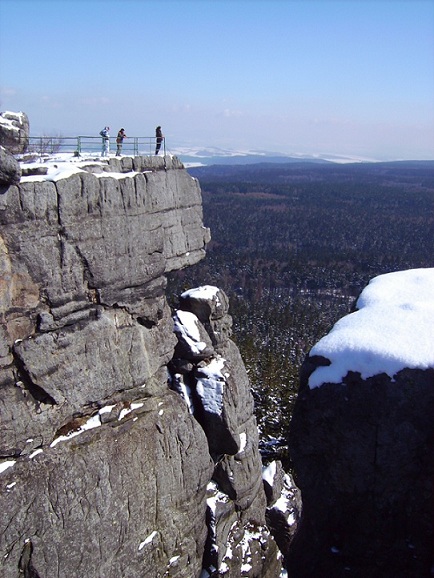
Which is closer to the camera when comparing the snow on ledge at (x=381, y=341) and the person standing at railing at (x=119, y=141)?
the snow on ledge at (x=381, y=341)

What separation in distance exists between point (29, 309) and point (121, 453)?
512 centimetres

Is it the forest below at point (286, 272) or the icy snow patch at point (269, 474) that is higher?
the icy snow patch at point (269, 474)

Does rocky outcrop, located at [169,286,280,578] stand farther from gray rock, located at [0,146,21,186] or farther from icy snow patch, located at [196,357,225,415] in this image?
gray rock, located at [0,146,21,186]

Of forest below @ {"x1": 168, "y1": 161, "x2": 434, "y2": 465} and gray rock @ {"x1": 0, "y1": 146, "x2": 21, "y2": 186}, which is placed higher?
gray rock @ {"x1": 0, "y1": 146, "x2": 21, "y2": 186}

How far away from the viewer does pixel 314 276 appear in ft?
365

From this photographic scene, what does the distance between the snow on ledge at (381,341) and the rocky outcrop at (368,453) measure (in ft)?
0.08

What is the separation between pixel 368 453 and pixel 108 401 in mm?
8258

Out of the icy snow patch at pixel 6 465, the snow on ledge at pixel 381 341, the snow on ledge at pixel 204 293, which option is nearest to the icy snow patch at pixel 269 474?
the snow on ledge at pixel 204 293

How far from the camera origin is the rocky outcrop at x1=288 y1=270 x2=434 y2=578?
11922 mm

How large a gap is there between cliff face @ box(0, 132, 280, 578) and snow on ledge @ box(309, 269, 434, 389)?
268 inches

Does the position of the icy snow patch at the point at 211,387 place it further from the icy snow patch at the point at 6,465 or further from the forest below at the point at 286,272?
the icy snow patch at the point at 6,465

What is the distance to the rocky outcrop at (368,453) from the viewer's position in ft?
39.1

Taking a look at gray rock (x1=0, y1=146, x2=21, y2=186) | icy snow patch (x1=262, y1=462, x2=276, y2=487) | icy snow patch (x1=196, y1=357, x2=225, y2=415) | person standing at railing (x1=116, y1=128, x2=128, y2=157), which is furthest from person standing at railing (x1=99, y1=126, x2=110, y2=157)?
icy snow patch (x1=262, y1=462, x2=276, y2=487)

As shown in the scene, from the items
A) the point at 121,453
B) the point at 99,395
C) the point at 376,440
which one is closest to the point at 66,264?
the point at 99,395
